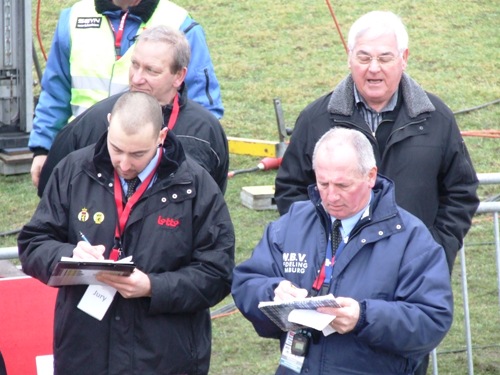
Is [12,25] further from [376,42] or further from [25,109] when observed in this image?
[376,42]

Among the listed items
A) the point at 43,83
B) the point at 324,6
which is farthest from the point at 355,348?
the point at 324,6

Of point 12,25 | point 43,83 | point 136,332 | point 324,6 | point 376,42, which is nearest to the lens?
point 136,332

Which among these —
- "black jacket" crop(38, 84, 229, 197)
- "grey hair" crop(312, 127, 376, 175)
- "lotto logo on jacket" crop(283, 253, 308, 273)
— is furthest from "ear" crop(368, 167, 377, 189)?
"black jacket" crop(38, 84, 229, 197)

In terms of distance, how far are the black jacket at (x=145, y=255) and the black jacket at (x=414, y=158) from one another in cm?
62

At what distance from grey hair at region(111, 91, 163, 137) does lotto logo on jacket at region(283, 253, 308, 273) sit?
0.76 metres

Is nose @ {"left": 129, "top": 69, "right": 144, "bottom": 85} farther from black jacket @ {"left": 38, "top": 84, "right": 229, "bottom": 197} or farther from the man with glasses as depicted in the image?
the man with glasses

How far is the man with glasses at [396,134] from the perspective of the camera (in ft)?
18.2

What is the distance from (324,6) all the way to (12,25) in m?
6.99

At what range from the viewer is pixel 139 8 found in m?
6.53

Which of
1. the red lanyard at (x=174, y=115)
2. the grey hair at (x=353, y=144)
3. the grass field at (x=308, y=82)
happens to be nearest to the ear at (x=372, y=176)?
the grey hair at (x=353, y=144)

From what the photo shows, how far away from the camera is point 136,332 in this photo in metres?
5.09

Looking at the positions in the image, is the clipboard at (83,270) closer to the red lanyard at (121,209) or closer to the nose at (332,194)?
the red lanyard at (121,209)

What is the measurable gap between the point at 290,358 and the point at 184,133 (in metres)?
1.36

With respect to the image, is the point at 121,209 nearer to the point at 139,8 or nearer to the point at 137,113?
the point at 137,113
